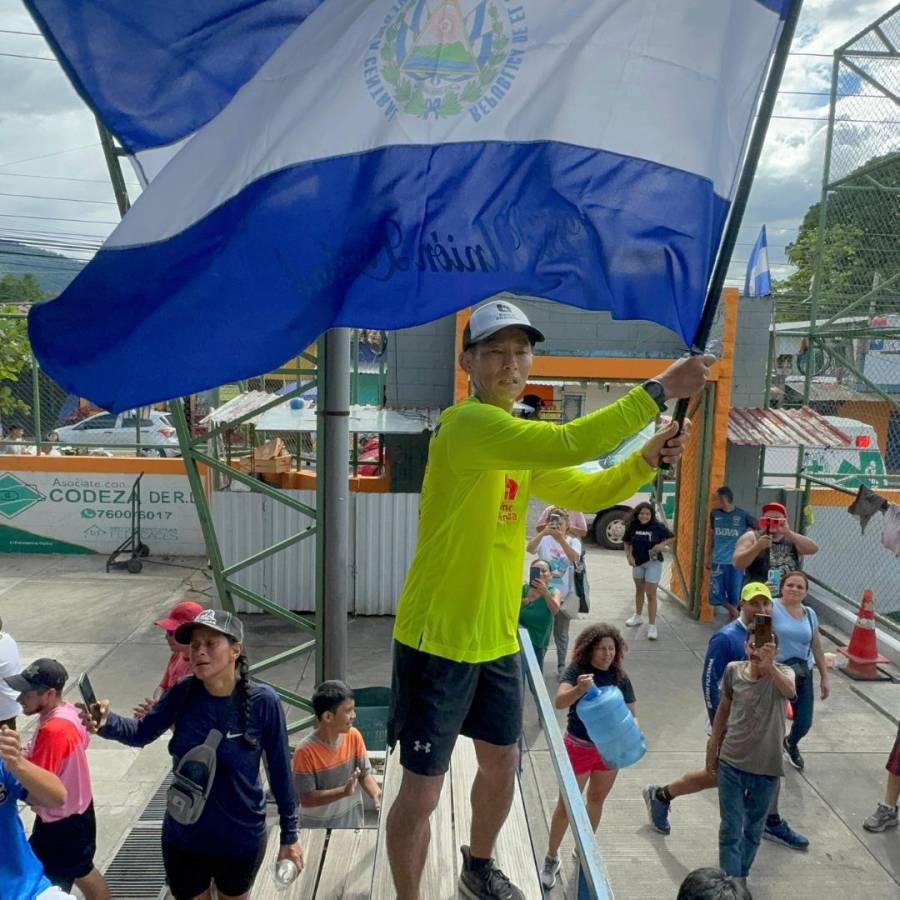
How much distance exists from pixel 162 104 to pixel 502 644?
7.91ft

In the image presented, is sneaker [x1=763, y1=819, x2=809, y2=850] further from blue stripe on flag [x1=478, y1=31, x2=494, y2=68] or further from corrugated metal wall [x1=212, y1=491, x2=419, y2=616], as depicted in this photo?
corrugated metal wall [x1=212, y1=491, x2=419, y2=616]

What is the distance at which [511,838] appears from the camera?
10.4 feet

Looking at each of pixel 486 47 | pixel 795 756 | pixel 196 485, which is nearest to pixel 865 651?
pixel 795 756

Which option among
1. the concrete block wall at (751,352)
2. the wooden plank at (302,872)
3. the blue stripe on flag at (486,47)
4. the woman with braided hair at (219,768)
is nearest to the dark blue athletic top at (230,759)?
the woman with braided hair at (219,768)

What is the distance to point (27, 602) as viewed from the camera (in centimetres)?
1053

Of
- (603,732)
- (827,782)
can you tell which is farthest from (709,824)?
(603,732)

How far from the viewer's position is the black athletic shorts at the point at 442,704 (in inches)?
100

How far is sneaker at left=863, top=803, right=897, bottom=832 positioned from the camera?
18.2 feet

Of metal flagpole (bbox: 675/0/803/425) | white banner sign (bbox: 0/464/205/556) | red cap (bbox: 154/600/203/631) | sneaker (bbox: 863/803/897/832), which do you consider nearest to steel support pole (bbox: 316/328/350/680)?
red cap (bbox: 154/600/203/631)

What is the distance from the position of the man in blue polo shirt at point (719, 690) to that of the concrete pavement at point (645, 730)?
0.30 ft

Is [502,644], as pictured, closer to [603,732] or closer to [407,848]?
[407,848]

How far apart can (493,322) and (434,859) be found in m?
2.03

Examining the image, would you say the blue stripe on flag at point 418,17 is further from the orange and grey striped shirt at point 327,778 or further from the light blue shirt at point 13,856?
the orange and grey striped shirt at point 327,778

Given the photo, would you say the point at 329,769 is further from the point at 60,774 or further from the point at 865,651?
the point at 865,651
